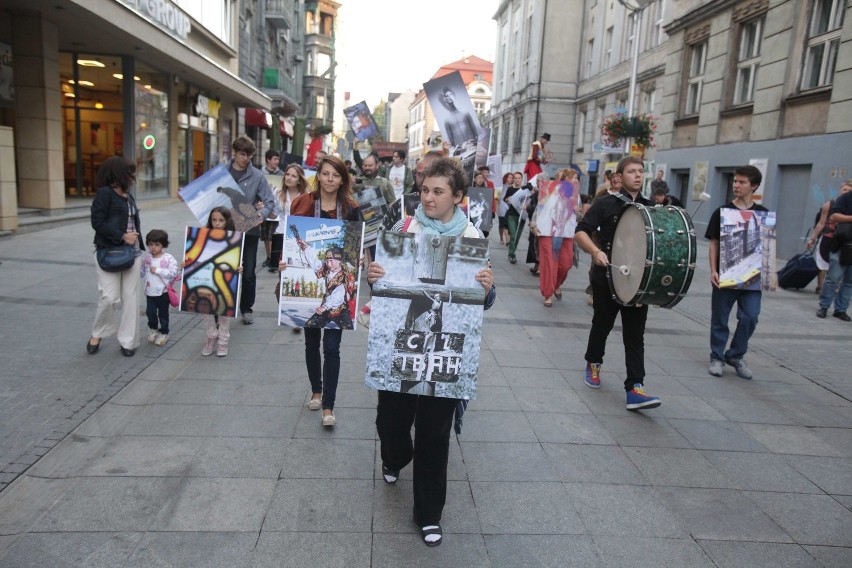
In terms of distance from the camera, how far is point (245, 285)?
7199 millimetres

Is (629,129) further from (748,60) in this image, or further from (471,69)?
(471,69)

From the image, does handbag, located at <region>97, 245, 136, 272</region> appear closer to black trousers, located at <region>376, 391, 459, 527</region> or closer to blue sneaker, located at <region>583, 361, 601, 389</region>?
black trousers, located at <region>376, 391, 459, 527</region>

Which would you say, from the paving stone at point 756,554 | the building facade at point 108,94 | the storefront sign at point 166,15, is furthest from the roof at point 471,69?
the paving stone at point 756,554

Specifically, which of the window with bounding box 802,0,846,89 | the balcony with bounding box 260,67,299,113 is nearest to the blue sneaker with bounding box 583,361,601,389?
the window with bounding box 802,0,846,89

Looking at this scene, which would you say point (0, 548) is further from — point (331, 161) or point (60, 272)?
point (60, 272)

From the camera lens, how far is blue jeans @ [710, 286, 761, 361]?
19.6 ft

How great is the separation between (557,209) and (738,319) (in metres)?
3.93

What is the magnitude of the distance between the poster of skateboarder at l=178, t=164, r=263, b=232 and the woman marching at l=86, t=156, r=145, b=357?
51cm

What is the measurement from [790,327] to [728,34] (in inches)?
466

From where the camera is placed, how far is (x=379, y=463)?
12.8 ft

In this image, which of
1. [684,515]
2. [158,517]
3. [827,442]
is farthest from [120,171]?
[827,442]

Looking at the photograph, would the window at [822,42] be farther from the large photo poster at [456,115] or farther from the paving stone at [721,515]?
the paving stone at [721,515]

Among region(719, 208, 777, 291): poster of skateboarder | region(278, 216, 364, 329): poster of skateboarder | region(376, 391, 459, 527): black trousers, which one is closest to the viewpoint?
region(376, 391, 459, 527): black trousers

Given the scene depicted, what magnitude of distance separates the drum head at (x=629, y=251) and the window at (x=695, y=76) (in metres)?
16.2
